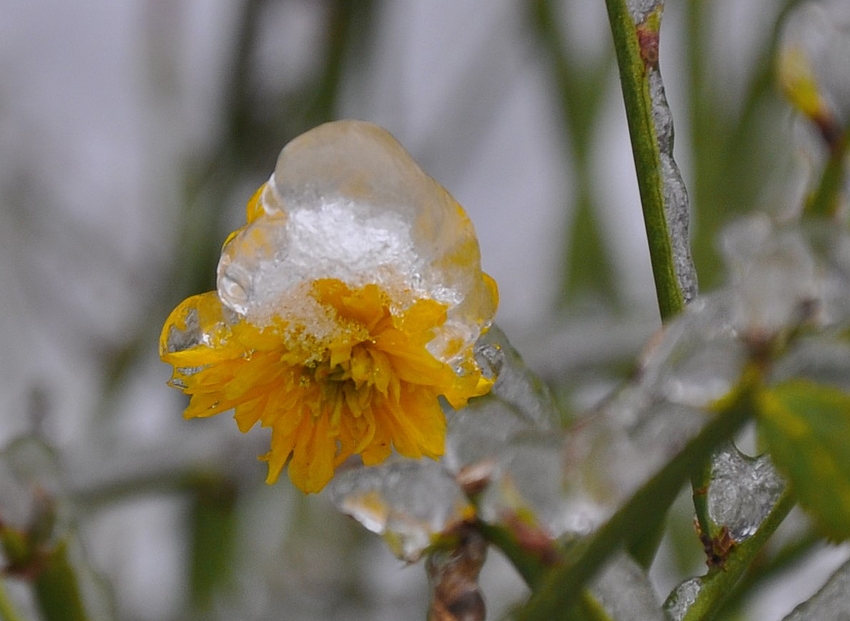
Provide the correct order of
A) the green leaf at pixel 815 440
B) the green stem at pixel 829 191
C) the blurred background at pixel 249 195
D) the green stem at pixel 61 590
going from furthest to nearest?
the blurred background at pixel 249 195 < the green stem at pixel 61 590 < the green stem at pixel 829 191 < the green leaf at pixel 815 440

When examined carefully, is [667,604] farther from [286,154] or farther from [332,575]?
[332,575]

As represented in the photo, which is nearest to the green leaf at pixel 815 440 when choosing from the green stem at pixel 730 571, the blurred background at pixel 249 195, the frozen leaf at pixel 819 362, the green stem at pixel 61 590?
the frozen leaf at pixel 819 362

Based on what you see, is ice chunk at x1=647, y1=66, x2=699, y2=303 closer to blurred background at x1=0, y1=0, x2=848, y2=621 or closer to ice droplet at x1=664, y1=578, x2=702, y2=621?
ice droplet at x1=664, y1=578, x2=702, y2=621

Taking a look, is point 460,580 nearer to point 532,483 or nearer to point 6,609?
point 532,483

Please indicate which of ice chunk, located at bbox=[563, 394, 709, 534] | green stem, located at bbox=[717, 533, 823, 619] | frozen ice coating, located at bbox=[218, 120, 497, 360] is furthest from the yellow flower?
green stem, located at bbox=[717, 533, 823, 619]

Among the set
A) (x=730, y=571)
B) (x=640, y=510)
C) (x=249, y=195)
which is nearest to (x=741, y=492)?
(x=730, y=571)

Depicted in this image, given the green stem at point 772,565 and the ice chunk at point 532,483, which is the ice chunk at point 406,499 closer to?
the ice chunk at point 532,483

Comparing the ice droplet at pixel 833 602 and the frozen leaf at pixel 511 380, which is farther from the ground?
the frozen leaf at pixel 511 380
